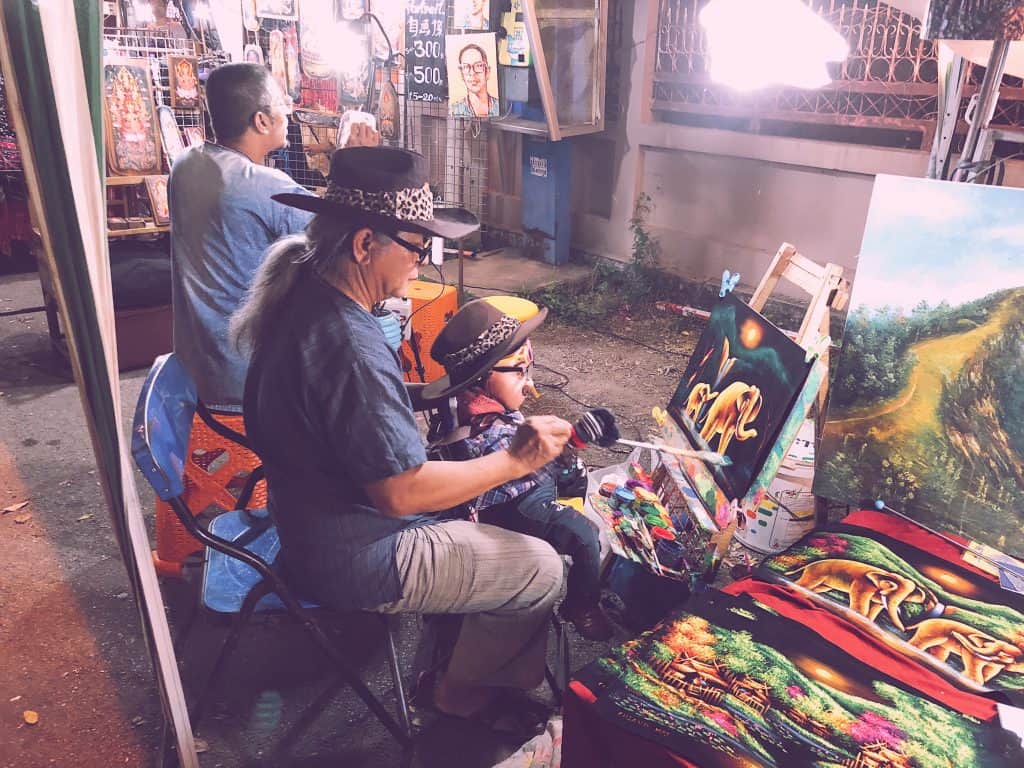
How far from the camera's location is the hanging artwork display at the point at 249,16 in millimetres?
4836

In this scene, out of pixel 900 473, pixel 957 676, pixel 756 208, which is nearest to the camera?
pixel 957 676

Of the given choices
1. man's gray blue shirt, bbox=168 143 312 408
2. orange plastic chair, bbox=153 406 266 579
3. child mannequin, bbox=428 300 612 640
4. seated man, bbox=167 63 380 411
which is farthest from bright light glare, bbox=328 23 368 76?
child mannequin, bbox=428 300 612 640

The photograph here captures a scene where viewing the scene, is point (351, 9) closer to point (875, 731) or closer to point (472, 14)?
point (472, 14)

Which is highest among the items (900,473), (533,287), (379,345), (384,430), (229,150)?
(229,150)

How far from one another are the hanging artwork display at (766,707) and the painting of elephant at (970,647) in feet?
0.37

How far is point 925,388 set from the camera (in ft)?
7.45

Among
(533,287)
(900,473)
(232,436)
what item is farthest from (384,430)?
(533,287)

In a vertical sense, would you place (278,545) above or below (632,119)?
below

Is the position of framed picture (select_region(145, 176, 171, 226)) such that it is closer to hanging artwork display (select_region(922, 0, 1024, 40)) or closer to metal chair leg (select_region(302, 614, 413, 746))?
metal chair leg (select_region(302, 614, 413, 746))

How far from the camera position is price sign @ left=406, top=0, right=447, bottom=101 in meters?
5.00

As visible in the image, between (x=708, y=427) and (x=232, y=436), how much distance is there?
1.47 m

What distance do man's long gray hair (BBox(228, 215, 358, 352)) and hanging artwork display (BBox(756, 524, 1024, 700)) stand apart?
1425 millimetres

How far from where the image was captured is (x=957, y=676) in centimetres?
185

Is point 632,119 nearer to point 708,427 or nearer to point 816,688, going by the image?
point 708,427
